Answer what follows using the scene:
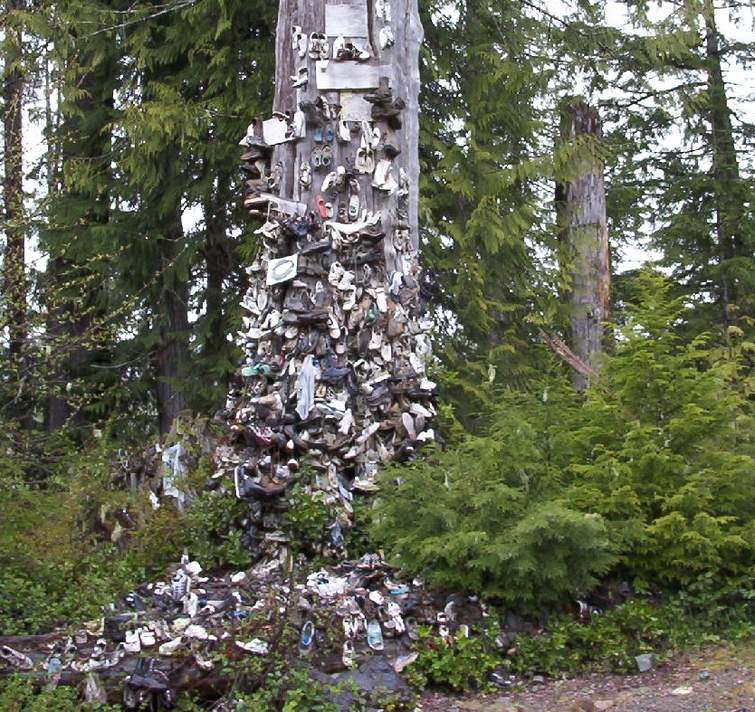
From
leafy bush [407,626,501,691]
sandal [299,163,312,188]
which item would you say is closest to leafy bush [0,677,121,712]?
leafy bush [407,626,501,691]

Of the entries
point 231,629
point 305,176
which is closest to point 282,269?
point 305,176

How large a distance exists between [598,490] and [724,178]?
10.5 m

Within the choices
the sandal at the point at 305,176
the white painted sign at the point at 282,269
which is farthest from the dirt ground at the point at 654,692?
the sandal at the point at 305,176

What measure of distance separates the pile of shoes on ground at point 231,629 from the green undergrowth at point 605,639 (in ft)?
0.45

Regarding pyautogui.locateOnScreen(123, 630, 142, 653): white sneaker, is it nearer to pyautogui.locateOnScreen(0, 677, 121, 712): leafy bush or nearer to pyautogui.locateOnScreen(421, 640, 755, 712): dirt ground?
pyautogui.locateOnScreen(0, 677, 121, 712): leafy bush

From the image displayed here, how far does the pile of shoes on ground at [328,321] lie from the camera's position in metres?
6.27

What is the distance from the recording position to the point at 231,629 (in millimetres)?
4691

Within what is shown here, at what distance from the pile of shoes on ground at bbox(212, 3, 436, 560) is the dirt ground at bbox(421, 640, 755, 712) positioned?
1.62 meters

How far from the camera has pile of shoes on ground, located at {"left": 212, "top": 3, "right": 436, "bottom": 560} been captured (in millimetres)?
6266

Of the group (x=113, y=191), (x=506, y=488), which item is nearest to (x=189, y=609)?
(x=506, y=488)

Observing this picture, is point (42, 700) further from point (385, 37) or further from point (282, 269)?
point (385, 37)

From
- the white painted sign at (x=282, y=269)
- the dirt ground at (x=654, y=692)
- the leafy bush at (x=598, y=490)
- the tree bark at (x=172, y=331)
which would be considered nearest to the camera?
the dirt ground at (x=654, y=692)

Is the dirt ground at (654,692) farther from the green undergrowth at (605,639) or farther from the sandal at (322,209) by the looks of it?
the sandal at (322,209)

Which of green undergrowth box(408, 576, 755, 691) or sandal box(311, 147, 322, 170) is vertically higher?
sandal box(311, 147, 322, 170)
